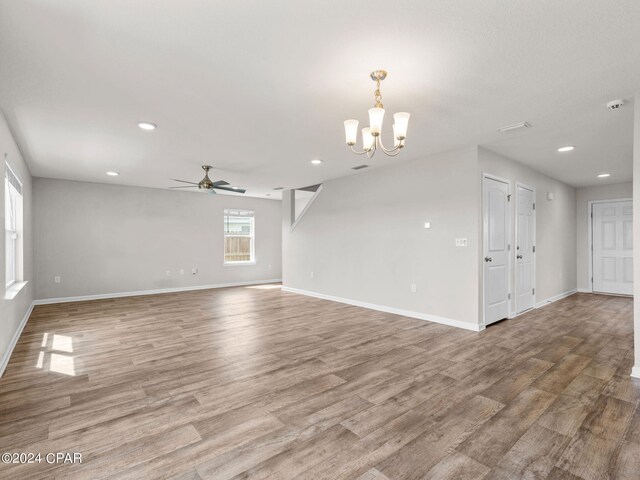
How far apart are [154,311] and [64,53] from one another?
4.41 metres

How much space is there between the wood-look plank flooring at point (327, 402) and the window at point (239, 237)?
4490 millimetres

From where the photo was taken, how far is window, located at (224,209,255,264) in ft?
28.9

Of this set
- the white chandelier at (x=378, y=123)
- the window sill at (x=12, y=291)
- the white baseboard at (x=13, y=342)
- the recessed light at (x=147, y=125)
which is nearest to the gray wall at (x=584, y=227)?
the white chandelier at (x=378, y=123)

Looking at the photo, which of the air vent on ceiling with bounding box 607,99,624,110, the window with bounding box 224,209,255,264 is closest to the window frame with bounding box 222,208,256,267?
the window with bounding box 224,209,255,264

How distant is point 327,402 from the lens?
2.37 meters

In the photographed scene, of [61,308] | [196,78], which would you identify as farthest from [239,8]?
[61,308]

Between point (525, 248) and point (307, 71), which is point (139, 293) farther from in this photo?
point (525, 248)

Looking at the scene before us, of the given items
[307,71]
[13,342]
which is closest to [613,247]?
[307,71]

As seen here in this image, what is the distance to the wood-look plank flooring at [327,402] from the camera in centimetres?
172

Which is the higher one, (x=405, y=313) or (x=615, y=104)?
(x=615, y=104)

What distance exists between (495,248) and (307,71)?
3652 millimetres

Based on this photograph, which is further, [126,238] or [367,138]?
[126,238]

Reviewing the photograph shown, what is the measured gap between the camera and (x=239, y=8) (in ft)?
5.73

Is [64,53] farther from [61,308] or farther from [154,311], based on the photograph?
[61,308]
